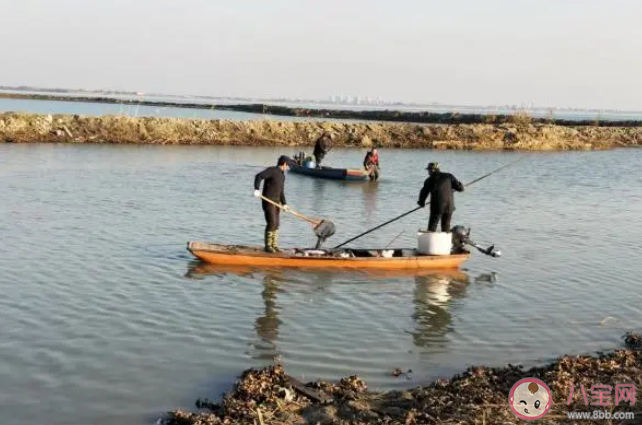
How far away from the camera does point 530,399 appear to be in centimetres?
694

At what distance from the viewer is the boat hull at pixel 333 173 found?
27484 mm

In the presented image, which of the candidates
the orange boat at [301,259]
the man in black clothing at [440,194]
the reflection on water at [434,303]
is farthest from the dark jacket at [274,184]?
the reflection on water at [434,303]

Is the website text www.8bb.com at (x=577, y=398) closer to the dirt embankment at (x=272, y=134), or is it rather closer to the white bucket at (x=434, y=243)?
the white bucket at (x=434, y=243)

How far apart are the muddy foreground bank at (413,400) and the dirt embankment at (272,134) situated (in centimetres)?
3365

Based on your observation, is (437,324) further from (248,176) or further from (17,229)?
(248,176)

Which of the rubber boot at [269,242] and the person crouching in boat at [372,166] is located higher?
the person crouching in boat at [372,166]

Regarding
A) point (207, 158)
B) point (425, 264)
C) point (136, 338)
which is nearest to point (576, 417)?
point (136, 338)

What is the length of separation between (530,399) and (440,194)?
7171 mm

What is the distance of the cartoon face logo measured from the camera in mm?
6528

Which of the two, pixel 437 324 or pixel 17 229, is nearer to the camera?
pixel 437 324

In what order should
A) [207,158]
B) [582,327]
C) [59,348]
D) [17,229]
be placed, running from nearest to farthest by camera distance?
[59,348] < [582,327] < [17,229] < [207,158]

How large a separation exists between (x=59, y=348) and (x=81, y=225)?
838 cm

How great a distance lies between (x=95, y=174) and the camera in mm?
26422

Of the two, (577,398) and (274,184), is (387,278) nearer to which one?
(274,184)
